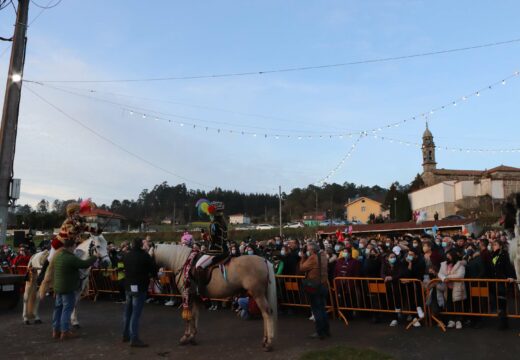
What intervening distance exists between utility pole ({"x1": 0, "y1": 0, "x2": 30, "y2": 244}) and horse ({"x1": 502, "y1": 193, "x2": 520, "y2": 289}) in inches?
658

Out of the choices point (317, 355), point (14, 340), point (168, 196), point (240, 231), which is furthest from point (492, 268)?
point (168, 196)

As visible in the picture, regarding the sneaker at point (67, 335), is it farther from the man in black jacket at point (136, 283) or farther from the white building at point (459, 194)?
the white building at point (459, 194)

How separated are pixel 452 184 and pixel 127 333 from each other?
63802mm

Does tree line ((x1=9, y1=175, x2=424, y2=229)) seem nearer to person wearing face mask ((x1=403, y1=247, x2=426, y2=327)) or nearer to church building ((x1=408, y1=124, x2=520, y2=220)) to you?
church building ((x1=408, y1=124, x2=520, y2=220))

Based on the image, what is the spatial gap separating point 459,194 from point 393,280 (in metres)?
59.0

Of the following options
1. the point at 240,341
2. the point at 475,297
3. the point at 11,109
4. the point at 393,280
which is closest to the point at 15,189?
the point at 11,109

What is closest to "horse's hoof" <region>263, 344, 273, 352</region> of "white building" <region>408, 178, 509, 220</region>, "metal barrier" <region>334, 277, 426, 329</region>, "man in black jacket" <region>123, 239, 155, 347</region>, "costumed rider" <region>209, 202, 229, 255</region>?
"costumed rider" <region>209, 202, 229, 255</region>

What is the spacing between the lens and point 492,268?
9141 mm

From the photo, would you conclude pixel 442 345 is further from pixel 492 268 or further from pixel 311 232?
pixel 311 232

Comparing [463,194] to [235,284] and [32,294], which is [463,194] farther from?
[32,294]

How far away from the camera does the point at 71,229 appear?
932 centimetres

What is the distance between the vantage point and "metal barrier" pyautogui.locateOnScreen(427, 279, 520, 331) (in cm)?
853

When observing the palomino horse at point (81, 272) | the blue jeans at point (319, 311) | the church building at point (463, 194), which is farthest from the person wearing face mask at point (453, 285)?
the church building at point (463, 194)

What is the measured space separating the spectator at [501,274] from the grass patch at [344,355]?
3282 mm
